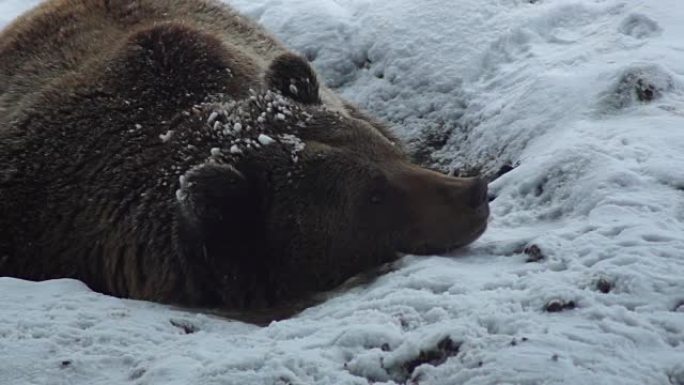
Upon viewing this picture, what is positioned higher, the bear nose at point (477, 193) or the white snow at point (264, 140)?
the white snow at point (264, 140)

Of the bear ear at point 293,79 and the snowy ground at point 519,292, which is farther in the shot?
the bear ear at point 293,79

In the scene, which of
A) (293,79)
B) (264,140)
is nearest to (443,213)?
(264,140)

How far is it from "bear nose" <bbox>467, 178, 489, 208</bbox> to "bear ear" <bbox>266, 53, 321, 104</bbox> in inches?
42.2

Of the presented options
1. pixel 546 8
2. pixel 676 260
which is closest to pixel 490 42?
pixel 546 8

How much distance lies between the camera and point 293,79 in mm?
4930

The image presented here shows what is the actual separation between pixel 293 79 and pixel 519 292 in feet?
6.43

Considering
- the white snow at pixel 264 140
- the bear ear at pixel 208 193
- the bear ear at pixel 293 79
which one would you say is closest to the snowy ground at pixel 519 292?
the bear ear at pixel 208 193

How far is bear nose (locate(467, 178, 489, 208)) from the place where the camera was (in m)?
4.36

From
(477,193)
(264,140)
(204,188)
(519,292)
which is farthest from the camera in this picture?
(264,140)

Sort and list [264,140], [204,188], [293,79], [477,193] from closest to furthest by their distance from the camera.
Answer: [204,188], [477,193], [264,140], [293,79]

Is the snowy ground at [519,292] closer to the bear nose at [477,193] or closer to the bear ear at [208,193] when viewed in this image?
the bear nose at [477,193]

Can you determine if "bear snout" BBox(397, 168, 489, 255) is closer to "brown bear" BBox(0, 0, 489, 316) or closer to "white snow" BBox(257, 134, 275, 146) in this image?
"brown bear" BBox(0, 0, 489, 316)

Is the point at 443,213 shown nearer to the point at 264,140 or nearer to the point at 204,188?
the point at 264,140

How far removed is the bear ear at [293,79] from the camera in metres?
4.93
